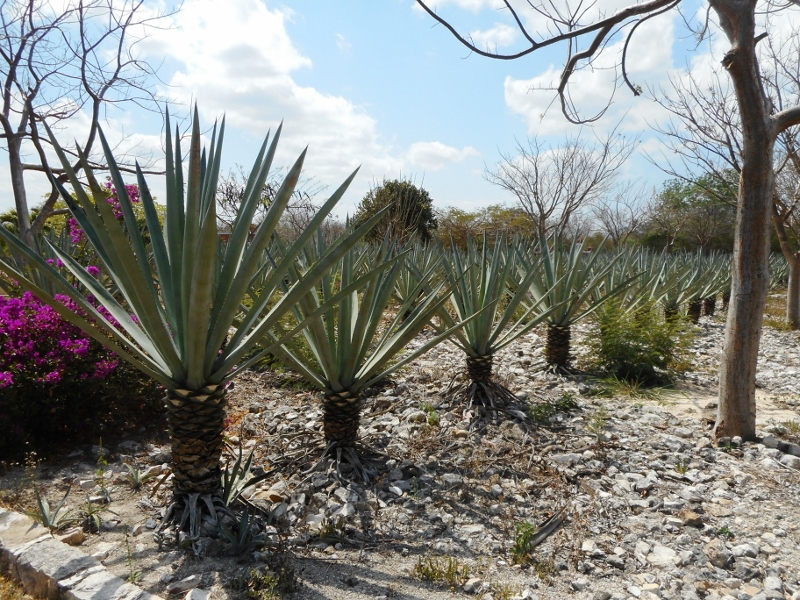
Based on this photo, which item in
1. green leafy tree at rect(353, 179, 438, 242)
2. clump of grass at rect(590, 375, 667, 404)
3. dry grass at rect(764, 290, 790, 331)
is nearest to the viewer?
clump of grass at rect(590, 375, 667, 404)

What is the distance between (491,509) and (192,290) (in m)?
1.79

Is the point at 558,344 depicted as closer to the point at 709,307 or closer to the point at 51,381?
the point at 51,381

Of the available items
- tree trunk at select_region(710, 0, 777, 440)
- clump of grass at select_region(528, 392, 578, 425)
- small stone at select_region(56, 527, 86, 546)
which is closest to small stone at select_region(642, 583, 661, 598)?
clump of grass at select_region(528, 392, 578, 425)

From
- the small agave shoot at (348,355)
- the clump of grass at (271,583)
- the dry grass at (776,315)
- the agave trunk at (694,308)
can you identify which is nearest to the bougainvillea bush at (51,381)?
the small agave shoot at (348,355)

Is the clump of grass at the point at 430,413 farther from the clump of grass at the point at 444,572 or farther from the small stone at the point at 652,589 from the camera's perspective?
the small stone at the point at 652,589

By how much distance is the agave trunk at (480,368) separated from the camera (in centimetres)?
402

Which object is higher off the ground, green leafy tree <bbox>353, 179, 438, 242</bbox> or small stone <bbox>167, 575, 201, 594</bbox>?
green leafy tree <bbox>353, 179, 438, 242</bbox>

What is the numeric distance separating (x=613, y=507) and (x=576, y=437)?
86cm

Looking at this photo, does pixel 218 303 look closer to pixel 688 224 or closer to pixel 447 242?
pixel 447 242

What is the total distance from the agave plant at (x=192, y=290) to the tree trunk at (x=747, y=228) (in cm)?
278

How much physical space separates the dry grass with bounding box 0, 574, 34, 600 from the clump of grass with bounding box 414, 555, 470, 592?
1478 mm

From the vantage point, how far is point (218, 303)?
86.2 inches

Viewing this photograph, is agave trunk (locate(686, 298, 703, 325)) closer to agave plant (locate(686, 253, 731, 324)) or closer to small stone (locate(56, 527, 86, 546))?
agave plant (locate(686, 253, 731, 324))

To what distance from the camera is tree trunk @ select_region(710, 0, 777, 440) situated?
340cm
